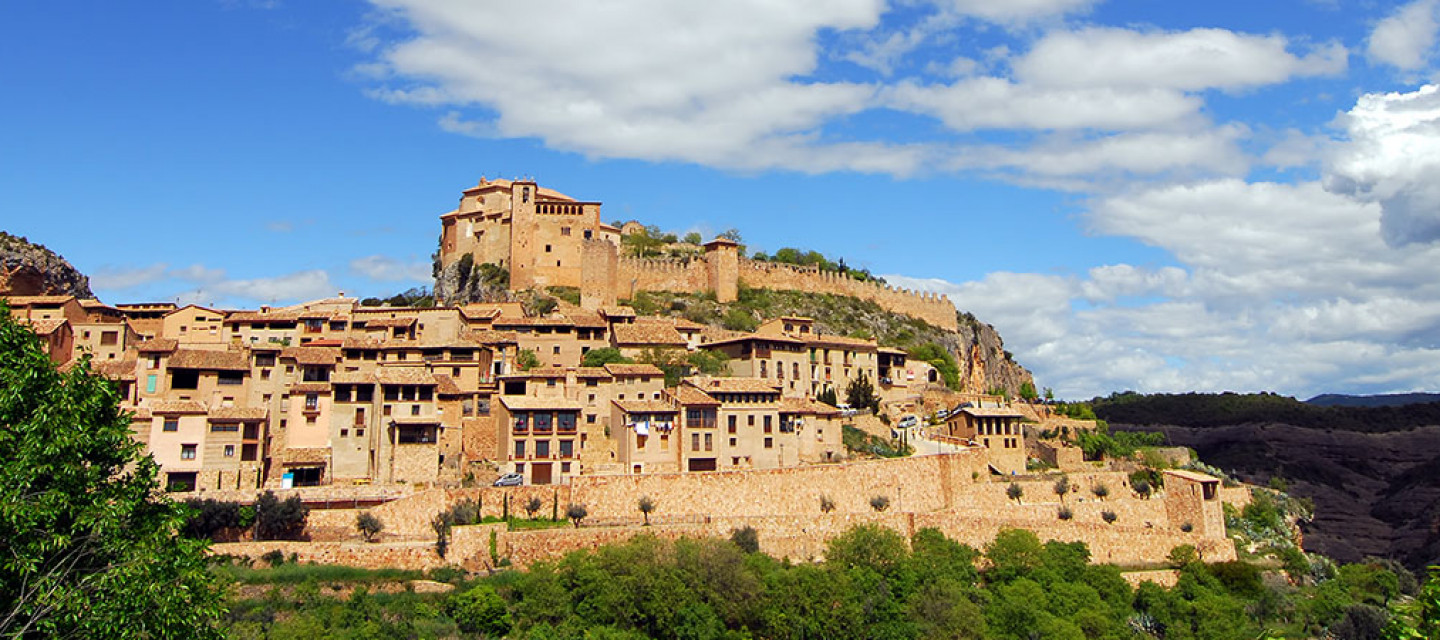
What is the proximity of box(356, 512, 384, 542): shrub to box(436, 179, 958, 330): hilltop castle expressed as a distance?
102 feet

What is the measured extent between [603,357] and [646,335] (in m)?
4.05

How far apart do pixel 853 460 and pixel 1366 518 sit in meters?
49.5

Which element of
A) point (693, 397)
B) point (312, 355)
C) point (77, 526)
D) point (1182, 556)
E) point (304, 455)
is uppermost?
point (312, 355)

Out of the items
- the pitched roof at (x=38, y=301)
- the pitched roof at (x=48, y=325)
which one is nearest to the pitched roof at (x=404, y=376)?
the pitched roof at (x=48, y=325)

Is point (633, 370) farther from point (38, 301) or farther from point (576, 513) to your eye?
point (38, 301)

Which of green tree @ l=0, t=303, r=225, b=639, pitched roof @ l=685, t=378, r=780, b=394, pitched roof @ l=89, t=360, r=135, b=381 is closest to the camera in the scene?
green tree @ l=0, t=303, r=225, b=639

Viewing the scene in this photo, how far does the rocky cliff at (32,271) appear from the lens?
58.6m

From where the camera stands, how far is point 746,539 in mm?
41719

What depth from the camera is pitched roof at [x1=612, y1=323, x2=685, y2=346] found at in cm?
5822

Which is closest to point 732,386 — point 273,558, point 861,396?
point 861,396

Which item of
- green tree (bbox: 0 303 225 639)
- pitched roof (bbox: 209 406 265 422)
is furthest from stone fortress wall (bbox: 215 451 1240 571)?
green tree (bbox: 0 303 225 639)

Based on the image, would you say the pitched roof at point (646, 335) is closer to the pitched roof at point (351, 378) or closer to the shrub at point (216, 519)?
the pitched roof at point (351, 378)

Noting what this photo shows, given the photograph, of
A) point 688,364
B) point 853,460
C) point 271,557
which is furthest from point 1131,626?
point 271,557

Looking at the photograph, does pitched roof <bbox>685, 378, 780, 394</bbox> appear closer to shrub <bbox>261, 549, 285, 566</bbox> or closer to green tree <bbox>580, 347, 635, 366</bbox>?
green tree <bbox>580, 347, 635, 366</bbox>
